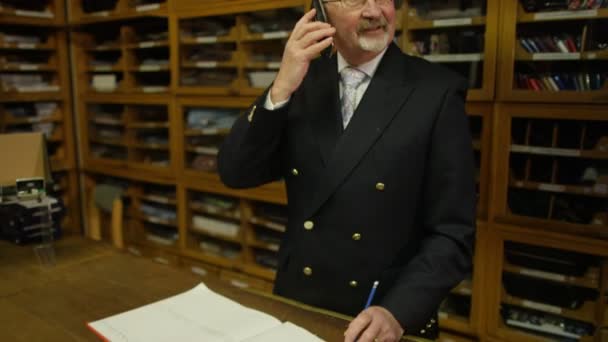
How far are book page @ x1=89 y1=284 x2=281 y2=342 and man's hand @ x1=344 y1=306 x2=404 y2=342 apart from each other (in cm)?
20

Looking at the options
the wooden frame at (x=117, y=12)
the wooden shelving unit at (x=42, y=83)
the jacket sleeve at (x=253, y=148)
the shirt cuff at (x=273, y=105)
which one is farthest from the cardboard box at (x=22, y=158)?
the wooden shelving unit at (x=42, y=83)

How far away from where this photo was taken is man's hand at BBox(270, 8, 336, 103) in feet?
3.67

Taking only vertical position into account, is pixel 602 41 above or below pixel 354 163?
above

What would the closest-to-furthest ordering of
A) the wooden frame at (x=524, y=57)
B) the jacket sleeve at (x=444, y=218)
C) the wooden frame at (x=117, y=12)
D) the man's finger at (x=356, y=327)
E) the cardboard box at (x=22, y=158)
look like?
the man's finger at (x=356, y=327), the jacket sleeve at (x=444, y=218), the cardboard box at (x=22, y=158), the wooden frame at (x=524, y=57), the wooden frame at (x=117, y=12)

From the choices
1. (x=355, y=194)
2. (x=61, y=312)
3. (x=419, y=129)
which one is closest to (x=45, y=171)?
(x=61, y=312)

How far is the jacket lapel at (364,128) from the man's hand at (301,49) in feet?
0.53

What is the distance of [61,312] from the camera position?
114 centimetres

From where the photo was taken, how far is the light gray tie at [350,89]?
1.25 meters

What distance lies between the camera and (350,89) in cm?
126

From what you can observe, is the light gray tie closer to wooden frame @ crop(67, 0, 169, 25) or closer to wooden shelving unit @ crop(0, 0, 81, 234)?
wooden frame @ crop(67, 0, 169, 25)

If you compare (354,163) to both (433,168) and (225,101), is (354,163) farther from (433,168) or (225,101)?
(225,101)

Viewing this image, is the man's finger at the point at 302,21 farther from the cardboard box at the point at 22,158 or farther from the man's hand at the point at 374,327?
the cardboard box at the point at 22,158

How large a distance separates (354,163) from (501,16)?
4.11 ft

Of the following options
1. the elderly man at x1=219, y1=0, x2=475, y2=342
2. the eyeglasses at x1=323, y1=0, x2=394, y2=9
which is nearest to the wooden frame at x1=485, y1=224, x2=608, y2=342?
the elderly man at x1=219, y1=0, x2=475, y2=342
